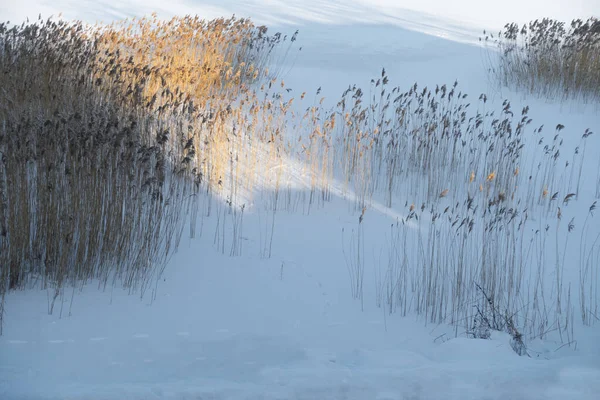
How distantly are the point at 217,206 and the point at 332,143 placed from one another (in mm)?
2238

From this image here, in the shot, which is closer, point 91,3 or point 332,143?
point 332,143

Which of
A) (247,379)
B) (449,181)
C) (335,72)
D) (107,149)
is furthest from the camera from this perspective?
(335,72)

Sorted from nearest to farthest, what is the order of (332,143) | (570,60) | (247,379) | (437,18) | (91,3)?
(247,379), (332,143), (570,60), (91,3), (437,18)

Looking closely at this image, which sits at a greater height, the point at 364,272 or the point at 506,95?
the point at 506,95

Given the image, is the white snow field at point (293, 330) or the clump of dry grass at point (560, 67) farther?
the clump of dry grass at point (560, 67)

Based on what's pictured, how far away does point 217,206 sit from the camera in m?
5.44

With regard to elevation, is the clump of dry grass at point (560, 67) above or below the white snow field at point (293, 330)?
above

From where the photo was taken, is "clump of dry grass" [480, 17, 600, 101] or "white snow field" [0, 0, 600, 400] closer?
"white snow field" [0, 0, 600, 400]

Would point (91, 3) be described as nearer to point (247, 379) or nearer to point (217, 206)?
point (217, 206)

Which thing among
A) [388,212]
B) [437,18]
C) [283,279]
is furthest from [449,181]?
[437,18]

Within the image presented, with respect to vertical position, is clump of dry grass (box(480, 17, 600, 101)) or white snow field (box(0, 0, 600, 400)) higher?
clump of dry grass (box(480, 17, 600, 101))

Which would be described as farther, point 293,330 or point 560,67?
point 560,67

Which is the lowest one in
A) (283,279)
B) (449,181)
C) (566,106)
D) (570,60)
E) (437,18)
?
(283,279)

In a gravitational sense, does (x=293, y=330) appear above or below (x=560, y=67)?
below
